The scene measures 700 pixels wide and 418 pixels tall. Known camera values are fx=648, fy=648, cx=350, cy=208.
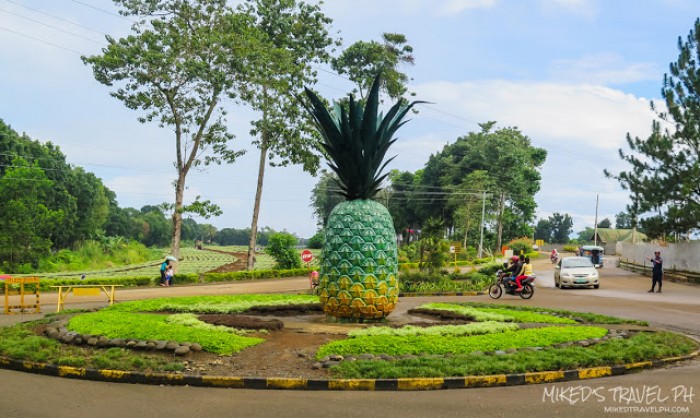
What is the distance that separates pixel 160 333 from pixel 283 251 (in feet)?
107

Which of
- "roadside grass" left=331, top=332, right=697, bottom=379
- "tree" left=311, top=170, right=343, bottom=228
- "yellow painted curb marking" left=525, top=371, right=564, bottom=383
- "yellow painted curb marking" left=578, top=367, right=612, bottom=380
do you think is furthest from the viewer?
"tree" left=311, top=170, right=343, bottom=228

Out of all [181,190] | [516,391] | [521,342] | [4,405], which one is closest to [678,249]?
[181,190]

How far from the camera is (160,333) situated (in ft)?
35.4

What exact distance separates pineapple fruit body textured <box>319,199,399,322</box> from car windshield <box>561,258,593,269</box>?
1915 cm

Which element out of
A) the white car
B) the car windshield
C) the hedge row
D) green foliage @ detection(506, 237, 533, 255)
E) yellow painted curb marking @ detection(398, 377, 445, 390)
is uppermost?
green foliage @ detection(506, 237, 533, 255)

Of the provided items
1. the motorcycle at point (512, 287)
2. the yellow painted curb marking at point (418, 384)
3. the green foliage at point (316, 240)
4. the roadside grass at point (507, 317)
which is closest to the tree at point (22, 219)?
the green foliage at point (316, 240)

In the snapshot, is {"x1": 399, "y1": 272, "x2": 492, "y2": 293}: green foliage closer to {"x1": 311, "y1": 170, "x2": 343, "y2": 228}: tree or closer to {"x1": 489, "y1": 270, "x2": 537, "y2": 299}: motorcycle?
{"x1": 489, "y1": 270, "x2": 537, "y2": 299}: motorcycle

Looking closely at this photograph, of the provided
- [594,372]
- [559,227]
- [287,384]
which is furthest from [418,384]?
[559,227]

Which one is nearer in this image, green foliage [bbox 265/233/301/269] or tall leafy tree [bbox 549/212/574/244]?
green foliage [bbox 265/233/301/269]

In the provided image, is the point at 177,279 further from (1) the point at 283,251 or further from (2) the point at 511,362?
(2) the point at 511,362

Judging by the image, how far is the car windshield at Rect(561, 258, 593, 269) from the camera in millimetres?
30872

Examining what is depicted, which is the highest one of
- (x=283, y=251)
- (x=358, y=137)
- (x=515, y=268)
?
(x=358, y=137)

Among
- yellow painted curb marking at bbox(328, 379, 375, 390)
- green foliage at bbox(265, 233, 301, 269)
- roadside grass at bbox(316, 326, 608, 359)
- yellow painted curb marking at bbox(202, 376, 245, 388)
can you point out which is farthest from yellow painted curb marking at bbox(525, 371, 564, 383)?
green foliage at bbox(265, 233, 301, 269)

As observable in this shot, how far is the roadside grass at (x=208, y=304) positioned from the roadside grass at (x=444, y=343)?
640 centimetres
